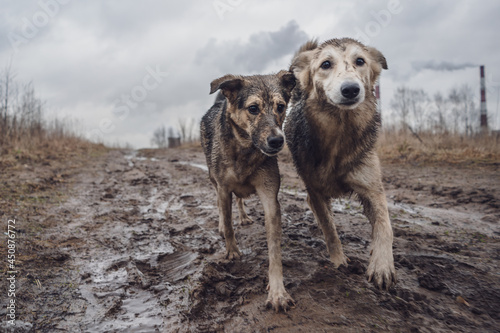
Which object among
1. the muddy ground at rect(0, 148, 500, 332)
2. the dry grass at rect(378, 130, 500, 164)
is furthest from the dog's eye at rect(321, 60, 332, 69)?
the dry grass at rect(378, 130, 500, 164)

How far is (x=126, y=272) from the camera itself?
3201 mm

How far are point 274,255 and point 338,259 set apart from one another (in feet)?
2.45

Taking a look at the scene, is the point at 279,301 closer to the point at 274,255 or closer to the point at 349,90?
the point at 274,255

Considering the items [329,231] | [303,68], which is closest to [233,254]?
[329,231]

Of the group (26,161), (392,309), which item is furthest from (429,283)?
(26,161)

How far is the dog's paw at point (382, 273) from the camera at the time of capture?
7.79ft

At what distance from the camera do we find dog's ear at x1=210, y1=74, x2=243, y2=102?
3.29m

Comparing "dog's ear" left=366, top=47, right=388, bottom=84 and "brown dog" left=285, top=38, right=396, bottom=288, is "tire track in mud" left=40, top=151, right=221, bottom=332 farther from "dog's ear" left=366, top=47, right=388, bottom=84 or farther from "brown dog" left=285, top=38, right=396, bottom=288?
"dog's ear" left=366, top=47, right=388, bottom=84

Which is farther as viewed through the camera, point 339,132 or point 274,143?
point 339,132

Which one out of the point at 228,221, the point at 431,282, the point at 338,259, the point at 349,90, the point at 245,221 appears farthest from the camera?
the point at 245,221

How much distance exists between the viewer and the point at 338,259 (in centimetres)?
311

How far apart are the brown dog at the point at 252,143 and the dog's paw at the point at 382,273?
746 millimetres

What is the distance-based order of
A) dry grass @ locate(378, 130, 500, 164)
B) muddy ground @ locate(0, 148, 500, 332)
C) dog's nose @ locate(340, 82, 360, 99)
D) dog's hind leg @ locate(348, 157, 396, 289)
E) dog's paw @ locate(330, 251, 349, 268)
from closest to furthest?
muddy ground @ locate(0, 148, 500, 332)
dog's hind leg @ locate(348, 157, 396, 289)
dog's nose @ locate(340, 82, 360, 99)
dog's paw @ locate(330, 251, 349, 268)
dry grass @ locate(378, 130, 500, 164)

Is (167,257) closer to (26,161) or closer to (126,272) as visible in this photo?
(126,272)
